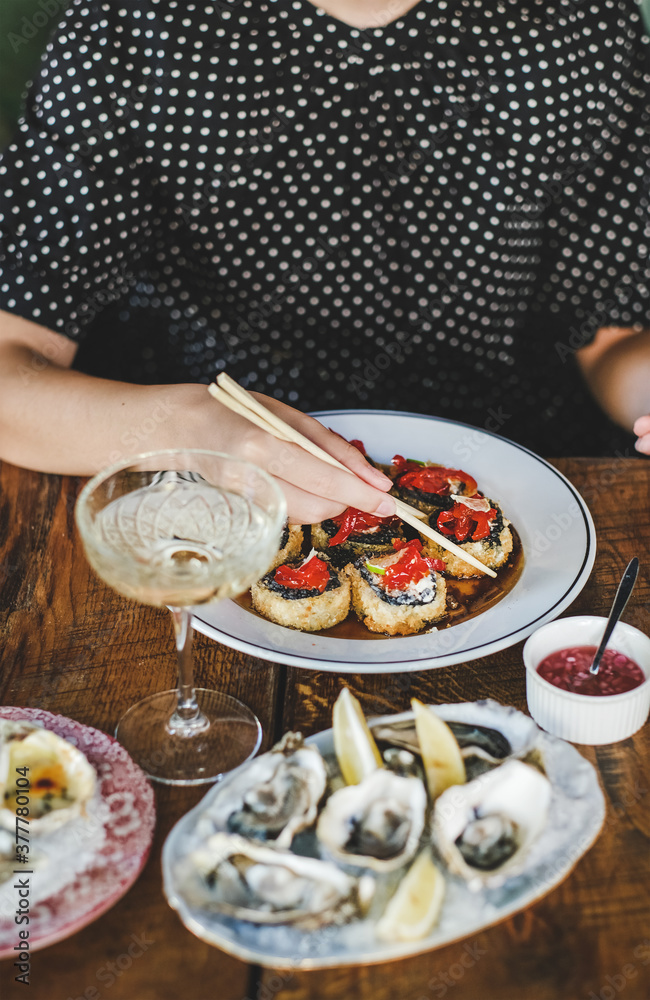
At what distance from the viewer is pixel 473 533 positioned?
1368mm

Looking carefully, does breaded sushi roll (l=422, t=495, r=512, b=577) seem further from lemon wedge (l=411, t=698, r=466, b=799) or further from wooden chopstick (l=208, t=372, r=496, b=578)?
lemon wedge (l=411, t=698, r=466, b=799)

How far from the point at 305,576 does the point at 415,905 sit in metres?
0.58

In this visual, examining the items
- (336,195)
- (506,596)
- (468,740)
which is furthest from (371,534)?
(336,195)

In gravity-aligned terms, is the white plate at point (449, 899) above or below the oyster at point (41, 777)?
above

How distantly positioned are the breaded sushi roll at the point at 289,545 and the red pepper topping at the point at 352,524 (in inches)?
2.2

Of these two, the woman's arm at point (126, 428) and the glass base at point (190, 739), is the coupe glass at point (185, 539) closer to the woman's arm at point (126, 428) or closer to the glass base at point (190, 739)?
the glass base at point (190, 739)

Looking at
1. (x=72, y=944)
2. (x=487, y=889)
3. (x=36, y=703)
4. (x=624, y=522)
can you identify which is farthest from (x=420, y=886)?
(x=624, y=522)

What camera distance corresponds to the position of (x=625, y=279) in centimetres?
188

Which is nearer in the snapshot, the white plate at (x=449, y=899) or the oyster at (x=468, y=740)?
the white plate at (x=449, y=899)

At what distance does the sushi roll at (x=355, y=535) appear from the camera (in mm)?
1387

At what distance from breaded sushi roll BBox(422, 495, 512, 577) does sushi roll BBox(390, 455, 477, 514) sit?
45mm

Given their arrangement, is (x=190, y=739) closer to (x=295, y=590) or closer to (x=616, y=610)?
(x=295, y=590)

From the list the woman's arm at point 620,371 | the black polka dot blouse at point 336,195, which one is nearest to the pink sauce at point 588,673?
the woman's arm at point 620,371

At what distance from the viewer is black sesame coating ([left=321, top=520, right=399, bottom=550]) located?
1.40 m
